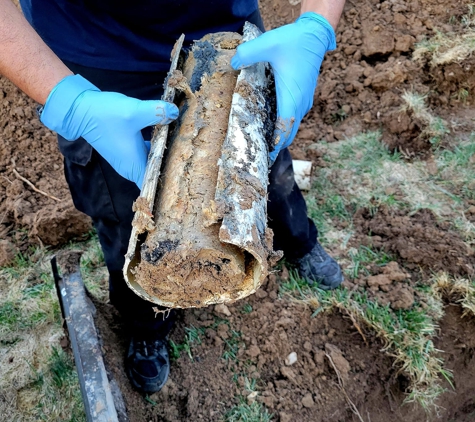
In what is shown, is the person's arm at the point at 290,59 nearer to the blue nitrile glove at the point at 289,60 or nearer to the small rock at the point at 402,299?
the blue nitrile glove at the point at 289,60

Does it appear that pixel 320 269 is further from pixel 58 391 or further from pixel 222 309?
pixel 58 391

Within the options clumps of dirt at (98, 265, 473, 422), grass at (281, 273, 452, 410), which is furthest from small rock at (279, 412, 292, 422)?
grass at (281, 273, 452, 410)

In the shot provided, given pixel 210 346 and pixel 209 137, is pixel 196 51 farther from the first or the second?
pixel 210 346

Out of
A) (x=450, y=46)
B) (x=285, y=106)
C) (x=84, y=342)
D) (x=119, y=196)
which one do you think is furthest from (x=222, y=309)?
(x=450, y=46)

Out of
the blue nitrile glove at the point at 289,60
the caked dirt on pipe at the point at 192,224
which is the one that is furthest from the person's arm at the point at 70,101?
the blue nitrile glove at the point at 289,60

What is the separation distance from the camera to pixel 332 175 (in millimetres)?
Answer: 3141

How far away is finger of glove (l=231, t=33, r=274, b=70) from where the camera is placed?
5.21 ft

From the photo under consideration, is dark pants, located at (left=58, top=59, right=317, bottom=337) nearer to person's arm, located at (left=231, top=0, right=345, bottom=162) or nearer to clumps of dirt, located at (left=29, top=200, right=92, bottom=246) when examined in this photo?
person's arm, located at (left=231, top=0, right=345, bottom=162)

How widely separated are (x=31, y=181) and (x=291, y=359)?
7.38ft

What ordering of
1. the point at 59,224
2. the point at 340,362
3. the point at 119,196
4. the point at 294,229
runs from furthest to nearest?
the point at 59,224
the point at 294,229
the point at 340,362
the point at 119,196

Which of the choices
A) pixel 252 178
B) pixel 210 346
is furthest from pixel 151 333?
pixel 252 178

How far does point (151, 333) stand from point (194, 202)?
1126mm

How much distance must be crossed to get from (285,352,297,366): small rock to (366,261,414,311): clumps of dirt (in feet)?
1.75

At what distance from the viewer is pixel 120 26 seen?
1.83 m
